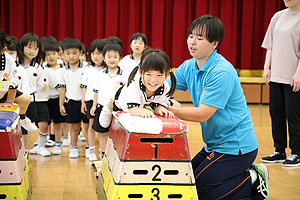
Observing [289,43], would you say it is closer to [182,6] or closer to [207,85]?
[207,85]

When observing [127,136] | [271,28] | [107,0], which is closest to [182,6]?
[107,0]

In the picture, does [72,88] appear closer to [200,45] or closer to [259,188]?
[200,45]

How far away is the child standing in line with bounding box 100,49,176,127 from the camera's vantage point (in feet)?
6.99

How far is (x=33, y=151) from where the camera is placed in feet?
12.9

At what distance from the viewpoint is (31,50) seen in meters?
3.70

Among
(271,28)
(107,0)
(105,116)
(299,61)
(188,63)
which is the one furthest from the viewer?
(107,0)

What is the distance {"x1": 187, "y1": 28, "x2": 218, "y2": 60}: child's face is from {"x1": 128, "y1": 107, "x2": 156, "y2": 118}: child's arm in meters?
0.50

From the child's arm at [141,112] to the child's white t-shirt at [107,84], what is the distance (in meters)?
1.34

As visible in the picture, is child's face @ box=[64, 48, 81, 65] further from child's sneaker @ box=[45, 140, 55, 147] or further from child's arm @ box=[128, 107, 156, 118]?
child's arm @ box=[128, 107, 156, 118]

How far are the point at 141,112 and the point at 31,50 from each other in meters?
2.02

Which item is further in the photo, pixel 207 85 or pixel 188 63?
pixel 188 63

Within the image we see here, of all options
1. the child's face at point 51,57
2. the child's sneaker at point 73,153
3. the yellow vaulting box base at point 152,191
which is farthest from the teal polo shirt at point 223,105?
the child's face at point 51,57

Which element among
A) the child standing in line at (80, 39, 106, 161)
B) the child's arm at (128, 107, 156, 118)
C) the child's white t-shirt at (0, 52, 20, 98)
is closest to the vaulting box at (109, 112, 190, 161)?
the child's arm at (128, 107, 156, 118)

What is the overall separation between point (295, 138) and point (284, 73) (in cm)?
59
